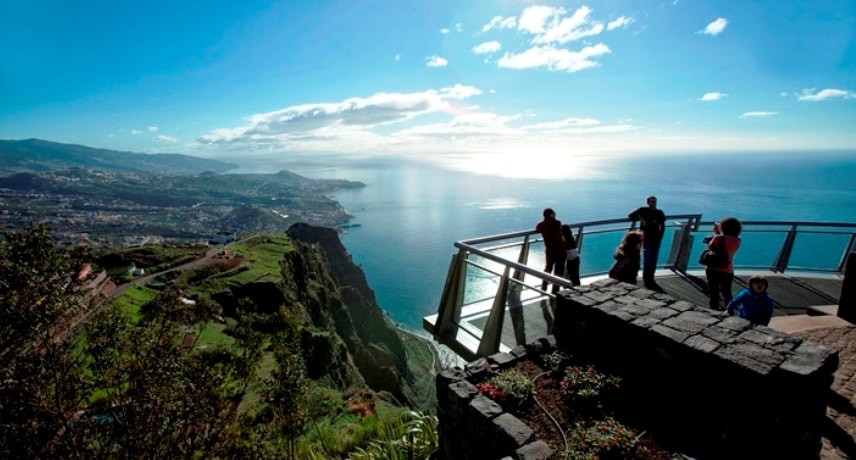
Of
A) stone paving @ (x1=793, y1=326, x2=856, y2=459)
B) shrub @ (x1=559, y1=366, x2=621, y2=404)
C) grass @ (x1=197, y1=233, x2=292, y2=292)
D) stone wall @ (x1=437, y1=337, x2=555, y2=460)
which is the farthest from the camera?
grass @ (x1=197, y1=233, x2=292, y2=292)

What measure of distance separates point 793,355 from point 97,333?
6.67 m

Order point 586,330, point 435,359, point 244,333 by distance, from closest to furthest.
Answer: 1. point 586,330
2. point 244,333
3. point 435,359

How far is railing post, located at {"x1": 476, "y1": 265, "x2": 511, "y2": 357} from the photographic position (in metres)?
5.00

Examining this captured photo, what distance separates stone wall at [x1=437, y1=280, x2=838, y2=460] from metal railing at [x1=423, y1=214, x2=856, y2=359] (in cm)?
64

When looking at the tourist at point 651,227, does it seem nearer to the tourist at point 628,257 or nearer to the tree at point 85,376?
the tourist at point 628,257

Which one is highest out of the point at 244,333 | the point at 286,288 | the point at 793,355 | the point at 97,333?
the point at 793,355

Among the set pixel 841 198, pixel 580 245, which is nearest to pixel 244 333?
pixel 580 245

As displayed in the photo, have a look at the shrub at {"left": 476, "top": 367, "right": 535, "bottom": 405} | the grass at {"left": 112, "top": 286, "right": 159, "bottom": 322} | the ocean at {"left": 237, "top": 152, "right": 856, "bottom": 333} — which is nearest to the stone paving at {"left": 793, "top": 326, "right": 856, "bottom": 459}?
the shrub at {"left": 476, "top": 367, "right": 535, "bottom": 405}

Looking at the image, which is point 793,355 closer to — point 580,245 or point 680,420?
point 680,420

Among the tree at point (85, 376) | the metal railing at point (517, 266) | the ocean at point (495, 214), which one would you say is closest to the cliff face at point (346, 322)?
the ocean at point (495, 214)

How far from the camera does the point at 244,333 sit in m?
6.52

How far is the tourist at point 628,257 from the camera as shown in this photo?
571 centimetres

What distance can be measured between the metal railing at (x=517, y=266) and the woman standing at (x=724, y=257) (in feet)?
6.58

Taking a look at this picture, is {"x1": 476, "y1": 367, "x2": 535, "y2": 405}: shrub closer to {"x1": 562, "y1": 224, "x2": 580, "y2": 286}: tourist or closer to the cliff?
{"x1": 562, "y1": 224, "x2": 580, "y2": 286}: tourist
